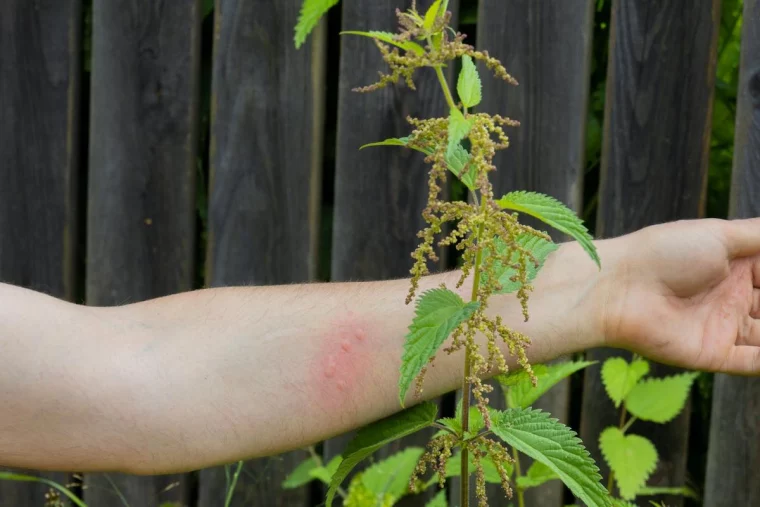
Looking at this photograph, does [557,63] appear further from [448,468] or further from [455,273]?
[448,468]

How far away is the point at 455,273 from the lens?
1.75 meters

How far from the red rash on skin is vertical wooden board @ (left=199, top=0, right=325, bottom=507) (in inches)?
37.7

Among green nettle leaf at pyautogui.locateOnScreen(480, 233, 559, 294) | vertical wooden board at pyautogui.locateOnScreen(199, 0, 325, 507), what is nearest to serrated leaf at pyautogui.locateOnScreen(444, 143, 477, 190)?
green nettle leaf at pyautogui.locateOnScreen(480, 233, 559, 294)

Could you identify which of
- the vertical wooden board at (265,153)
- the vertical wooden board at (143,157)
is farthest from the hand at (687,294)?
the vertical wooden board at (143,157)

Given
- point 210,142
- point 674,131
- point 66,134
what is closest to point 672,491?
point 674,131

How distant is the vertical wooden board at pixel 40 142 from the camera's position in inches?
107

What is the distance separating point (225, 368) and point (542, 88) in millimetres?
1185

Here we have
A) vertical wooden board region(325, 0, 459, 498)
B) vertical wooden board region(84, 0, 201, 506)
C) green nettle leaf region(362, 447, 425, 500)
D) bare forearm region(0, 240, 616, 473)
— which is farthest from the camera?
vertical wooden board region(84, 0, 201, 506)

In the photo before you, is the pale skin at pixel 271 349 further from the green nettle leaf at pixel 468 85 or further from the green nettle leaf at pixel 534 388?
the green nettle leaf at pixel 468 85

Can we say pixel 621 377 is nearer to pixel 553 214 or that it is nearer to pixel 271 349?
pixel 271 349

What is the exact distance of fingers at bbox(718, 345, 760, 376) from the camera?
6.24ft

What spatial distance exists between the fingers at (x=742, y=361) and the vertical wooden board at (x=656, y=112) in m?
0.45

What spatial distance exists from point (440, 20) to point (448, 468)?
1.22 meters

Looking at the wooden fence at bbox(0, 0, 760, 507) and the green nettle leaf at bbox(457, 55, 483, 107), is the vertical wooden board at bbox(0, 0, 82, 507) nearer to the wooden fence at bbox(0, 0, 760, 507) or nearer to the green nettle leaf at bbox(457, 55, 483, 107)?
the wooden fence at bbox(0, 0, 760, 507)
